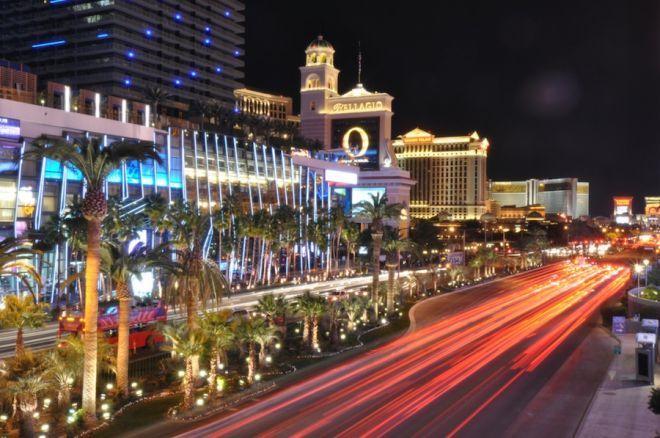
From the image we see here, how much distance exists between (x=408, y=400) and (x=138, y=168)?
46196mm

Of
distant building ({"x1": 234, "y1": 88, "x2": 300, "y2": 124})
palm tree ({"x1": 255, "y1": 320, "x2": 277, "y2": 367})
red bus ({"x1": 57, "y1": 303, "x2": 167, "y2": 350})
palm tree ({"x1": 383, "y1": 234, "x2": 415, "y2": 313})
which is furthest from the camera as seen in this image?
distant building ({"x1": 234, "y1": 88, "x2": 300, "y2": 124})

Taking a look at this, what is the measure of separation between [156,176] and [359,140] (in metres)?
79.1

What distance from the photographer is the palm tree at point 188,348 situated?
944 inches

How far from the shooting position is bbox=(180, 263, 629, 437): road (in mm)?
21922

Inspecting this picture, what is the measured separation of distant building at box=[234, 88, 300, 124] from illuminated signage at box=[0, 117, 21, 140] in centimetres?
9855

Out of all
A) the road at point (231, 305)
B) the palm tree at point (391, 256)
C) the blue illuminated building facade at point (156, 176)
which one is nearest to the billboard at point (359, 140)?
the blue illuminated building facade at point (156, 176)

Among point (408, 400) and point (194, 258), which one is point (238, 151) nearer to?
point (194, 258)

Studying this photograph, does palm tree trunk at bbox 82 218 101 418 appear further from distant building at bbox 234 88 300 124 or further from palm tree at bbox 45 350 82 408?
distant building at bbox 234 88 300 124

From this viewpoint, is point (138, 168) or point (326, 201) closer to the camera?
point (138, 168)

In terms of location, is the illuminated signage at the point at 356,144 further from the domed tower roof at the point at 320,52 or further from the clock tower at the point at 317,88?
the domed tower roof at the point at 320,52

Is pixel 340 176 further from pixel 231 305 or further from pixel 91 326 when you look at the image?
pixel 91 326

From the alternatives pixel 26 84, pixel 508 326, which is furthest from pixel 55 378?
pixel 26 84

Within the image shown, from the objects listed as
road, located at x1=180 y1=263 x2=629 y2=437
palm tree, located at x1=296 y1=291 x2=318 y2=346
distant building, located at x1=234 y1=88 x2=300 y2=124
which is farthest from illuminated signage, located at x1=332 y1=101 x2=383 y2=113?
palm tree, located at x1=296 y1=291 x2=318 y2=346

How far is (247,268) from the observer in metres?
78.4
